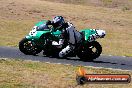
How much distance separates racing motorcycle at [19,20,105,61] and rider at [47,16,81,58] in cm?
18

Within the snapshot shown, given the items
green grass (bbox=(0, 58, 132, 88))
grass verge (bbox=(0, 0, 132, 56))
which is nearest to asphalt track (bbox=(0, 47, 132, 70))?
green grass (bbox=(0, 58, 132, 88))

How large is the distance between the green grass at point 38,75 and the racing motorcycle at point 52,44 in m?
1.66

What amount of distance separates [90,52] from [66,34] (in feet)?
4.06

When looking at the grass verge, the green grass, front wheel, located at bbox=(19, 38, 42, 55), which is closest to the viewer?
the green grass

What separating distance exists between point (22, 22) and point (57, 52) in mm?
16580

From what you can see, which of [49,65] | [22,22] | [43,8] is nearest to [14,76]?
[49,65]

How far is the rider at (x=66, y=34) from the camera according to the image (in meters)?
18.1

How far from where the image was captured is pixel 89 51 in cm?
1823

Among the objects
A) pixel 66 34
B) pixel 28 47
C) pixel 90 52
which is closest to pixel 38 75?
pixel 28 47

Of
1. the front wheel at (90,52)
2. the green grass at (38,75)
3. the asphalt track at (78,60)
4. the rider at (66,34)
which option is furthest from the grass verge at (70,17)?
the green grass at (38,75)

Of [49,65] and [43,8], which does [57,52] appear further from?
[43,8]

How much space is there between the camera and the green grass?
12633mm

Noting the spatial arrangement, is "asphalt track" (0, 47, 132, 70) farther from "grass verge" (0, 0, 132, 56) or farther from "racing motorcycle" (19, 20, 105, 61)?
"grass verge" (0, 0, 132, 56)

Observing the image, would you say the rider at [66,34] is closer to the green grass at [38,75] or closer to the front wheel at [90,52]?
the front wheel at [90,52]
